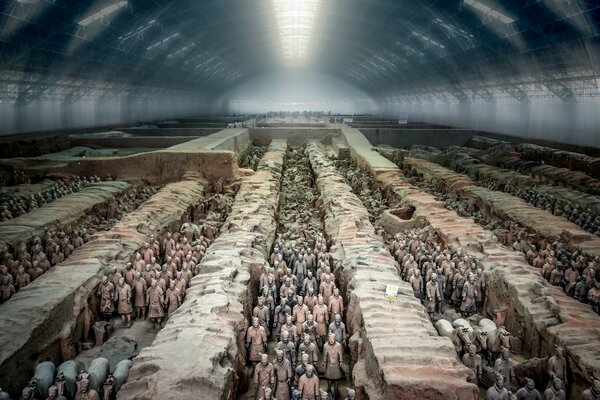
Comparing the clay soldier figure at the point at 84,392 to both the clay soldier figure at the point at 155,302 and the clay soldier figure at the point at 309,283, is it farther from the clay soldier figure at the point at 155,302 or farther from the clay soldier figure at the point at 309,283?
the clay soldier figure at the point at 309,283

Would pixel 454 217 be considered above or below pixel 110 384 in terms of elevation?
above

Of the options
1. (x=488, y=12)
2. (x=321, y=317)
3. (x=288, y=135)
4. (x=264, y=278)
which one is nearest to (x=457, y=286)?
(x=321, y=317)

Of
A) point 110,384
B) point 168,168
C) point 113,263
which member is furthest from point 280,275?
point 168,168

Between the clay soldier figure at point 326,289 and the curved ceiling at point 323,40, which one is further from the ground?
the curved ceiling at point 323,40

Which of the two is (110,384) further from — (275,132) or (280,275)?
(275,132)

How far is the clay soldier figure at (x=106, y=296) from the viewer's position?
627cm

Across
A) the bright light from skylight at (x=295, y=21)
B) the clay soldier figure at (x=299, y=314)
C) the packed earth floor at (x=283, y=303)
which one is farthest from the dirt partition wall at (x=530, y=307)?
the bright light from skylight at (x=295, y=21)

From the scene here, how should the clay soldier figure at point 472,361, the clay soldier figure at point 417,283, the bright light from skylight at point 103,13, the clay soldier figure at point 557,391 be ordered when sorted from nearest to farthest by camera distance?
the clay soldier figure at point 557,391
the clay soldier figure at point 472,361
the clay soldier figure at point 417,283
the bright light from skylight at point 103,13

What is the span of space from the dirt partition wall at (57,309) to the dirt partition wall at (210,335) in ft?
4.22

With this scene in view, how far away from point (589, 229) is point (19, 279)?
33.1ft

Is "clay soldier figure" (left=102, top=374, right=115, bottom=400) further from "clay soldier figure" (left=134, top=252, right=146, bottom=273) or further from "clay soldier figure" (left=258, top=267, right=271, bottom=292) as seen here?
"clay soldier figure" (left=134, top=252, right=146, bottom=273)

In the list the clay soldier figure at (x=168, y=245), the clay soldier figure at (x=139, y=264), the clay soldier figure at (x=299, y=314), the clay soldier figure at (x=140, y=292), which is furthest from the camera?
the clay soldier figure at (x=168, y=245)

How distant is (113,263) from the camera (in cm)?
699

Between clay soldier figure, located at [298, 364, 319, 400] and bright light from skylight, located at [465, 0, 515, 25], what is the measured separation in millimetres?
15228
